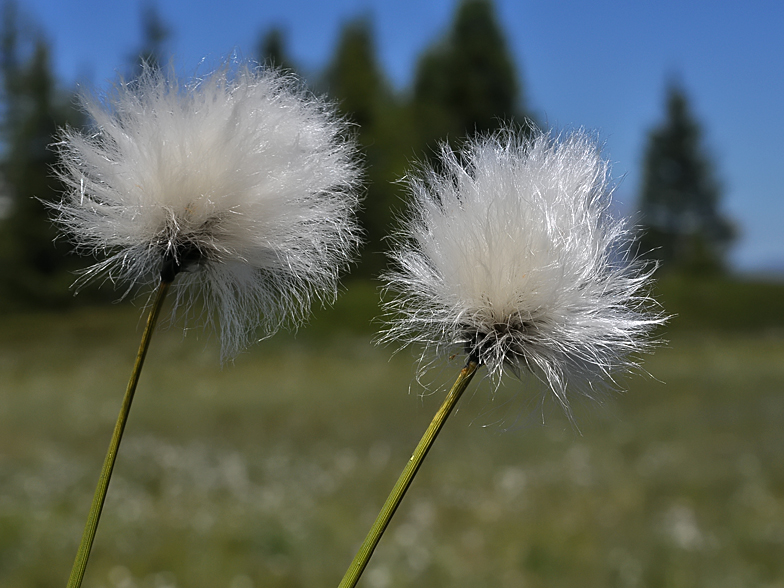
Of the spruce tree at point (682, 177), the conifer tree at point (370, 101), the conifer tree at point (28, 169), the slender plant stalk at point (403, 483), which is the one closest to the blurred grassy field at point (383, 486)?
the slender plant stalk at point (403, 483)

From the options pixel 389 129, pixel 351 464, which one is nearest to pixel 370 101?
pixel 389 129

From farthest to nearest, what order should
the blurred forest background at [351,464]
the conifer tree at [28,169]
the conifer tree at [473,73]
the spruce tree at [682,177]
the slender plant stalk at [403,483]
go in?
the spruce tree at [682,177] → the conifer tree at [473,73] → the conifer tree at [28,169] → the blurred forest background at [351,464] → the slender plant stalk at [403,483]

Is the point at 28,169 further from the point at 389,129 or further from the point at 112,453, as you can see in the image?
the point at 112,453

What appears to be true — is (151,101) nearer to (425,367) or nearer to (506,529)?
(425,367)

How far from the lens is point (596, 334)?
0.69 m

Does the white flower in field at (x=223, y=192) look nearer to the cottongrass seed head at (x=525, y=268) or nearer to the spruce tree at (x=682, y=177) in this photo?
the cottongrass seed head at (x=525, y=268)

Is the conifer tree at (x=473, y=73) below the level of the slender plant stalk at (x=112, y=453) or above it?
above

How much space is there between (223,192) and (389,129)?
61.8ft

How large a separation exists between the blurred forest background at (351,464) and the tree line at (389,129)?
192mm

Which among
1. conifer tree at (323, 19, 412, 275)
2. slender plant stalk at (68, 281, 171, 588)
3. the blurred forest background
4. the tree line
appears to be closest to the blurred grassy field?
the blurred forest background

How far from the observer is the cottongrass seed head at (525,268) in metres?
0.66

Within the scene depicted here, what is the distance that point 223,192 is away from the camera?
750 mm

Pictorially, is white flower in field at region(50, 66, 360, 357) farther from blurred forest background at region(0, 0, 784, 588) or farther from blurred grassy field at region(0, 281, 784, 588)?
blurred grassy field at region(0, 281, 784, 588)

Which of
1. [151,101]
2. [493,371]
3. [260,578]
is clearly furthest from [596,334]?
[260,578]
